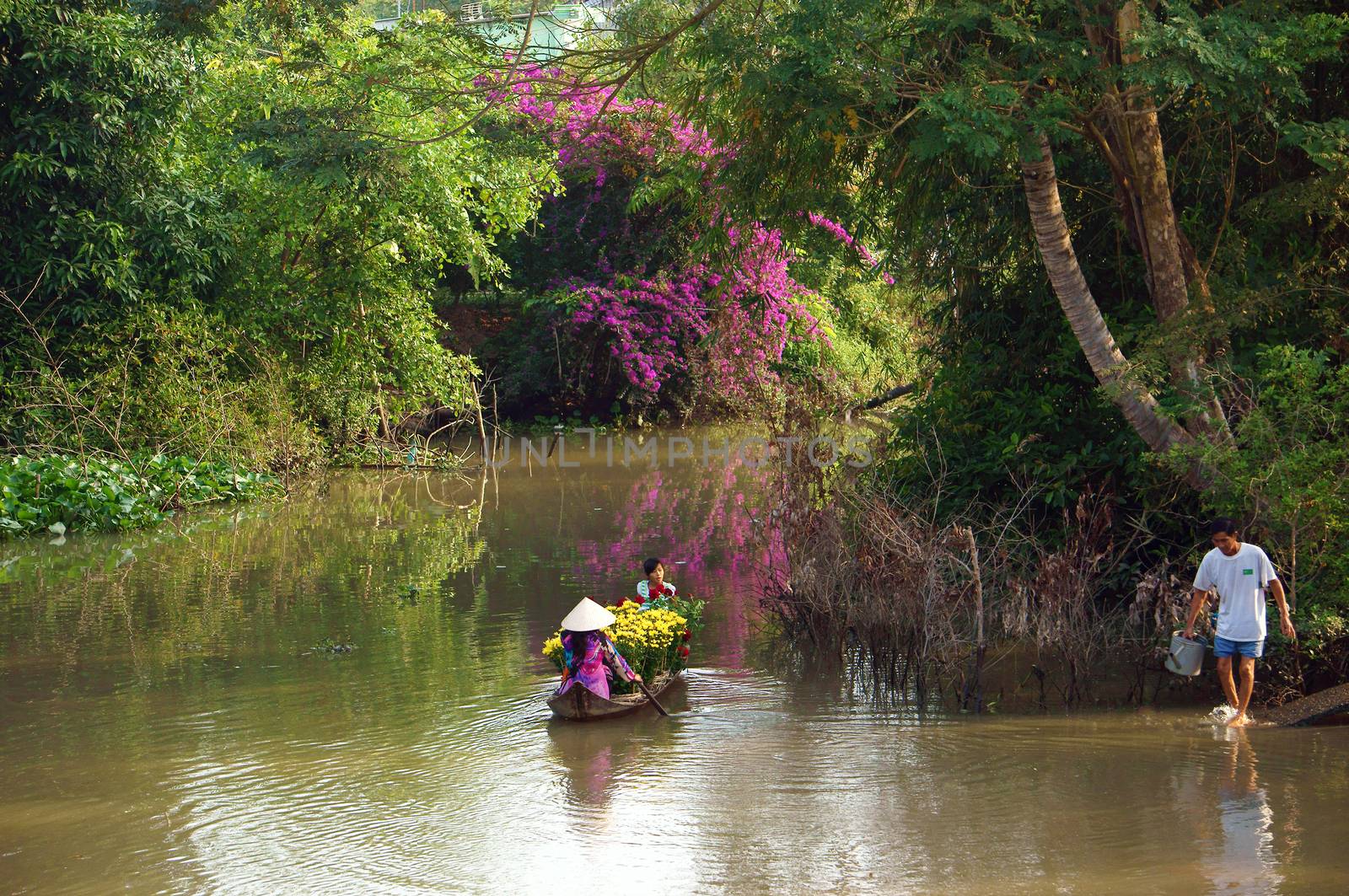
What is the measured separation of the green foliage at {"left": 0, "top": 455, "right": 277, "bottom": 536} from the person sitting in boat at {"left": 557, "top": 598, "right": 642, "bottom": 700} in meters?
10.7

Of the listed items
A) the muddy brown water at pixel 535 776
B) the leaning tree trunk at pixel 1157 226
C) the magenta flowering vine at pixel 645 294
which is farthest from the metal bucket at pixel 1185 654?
the magenta flowering vine at pixel 645 294

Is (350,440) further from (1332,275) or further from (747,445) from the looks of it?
(1332,275)

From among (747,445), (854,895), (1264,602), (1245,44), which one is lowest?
(854,895)

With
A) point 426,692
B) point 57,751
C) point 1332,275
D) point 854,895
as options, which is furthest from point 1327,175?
point 57,751

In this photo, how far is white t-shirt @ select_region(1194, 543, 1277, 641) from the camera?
843cm

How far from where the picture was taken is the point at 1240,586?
847 centimetres

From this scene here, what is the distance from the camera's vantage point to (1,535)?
666 inches

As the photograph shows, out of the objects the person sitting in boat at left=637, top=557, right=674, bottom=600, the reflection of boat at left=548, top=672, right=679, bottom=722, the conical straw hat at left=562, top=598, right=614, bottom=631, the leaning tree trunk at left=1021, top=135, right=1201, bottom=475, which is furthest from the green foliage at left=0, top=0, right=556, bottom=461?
the reflection of boat at left=548, top=672, right=679, bottom=722

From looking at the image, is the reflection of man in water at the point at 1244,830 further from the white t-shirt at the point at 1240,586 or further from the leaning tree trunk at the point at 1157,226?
the leaning tree trunk at the point at 1157,226

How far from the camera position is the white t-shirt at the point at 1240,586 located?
8430 millimetres

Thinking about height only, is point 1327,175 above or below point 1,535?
above

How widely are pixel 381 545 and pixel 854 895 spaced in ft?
38.0

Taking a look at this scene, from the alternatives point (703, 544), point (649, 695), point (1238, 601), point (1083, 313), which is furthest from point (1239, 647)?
point (703, 544)

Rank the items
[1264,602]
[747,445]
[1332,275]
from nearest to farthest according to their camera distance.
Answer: [1264,602] → [1332,275] → [747,445]
